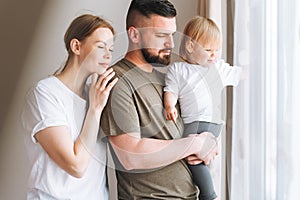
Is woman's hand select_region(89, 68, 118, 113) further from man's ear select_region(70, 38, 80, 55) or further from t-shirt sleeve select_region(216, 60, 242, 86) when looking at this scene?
t-shirt sleeve select_region(216, 60, 242, 86)

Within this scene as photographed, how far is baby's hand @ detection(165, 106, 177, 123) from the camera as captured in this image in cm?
138

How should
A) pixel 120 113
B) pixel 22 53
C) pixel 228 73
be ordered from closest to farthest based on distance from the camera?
pixel 120 113 → pixel 228 73 → pixel 22 53

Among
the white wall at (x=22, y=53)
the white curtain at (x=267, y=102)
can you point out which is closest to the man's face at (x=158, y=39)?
the white curtain at (x=267, y=102)

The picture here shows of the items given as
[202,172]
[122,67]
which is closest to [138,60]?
[122,67]

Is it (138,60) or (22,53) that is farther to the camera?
(22,53)

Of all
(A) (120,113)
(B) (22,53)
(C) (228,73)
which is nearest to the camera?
(A) (120,113)

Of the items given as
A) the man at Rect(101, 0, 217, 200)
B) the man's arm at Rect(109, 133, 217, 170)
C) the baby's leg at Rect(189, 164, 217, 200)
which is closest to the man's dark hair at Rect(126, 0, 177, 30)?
the man at Rect(101, 0, 217, 200)

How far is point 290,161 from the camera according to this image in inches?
50.8

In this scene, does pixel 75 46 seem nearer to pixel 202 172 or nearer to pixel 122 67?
pixel 122 67

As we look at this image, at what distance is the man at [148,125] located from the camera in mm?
1366

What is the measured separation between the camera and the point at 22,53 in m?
1.83

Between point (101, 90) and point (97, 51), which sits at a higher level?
point (97, 51)

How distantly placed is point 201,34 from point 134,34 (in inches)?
7.5

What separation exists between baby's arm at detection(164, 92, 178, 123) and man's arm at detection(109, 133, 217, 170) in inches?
2.8
